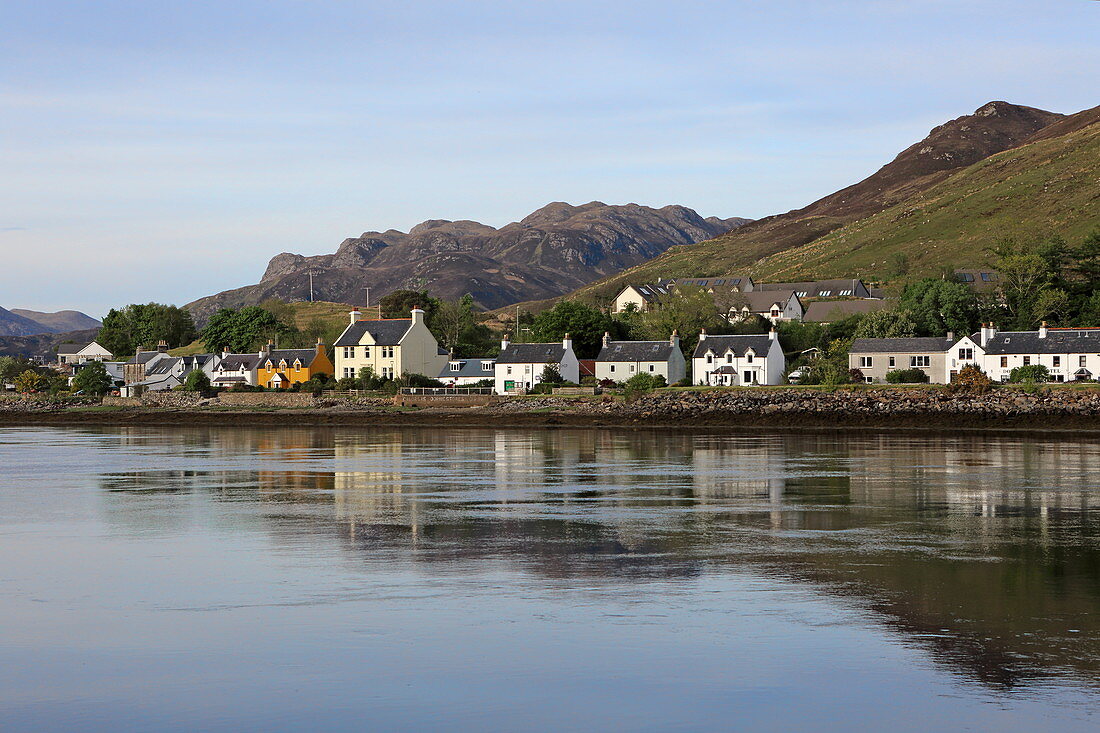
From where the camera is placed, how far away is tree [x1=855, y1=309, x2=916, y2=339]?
9100cm

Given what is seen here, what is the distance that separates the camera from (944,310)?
299ft

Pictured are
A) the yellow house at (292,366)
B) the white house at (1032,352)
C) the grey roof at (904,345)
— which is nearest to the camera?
the white house at (1032,352)

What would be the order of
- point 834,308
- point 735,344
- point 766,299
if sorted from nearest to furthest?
point 735,344, point 834,308, point 766,299

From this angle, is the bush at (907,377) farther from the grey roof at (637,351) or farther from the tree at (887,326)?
the grey roof at (637,351)

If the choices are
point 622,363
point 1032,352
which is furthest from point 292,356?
point 1032,352

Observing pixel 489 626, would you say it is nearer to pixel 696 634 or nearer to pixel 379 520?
pixel 696 634

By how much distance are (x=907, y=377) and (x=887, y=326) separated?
1213 centimetres

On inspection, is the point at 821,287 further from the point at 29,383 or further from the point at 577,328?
the point at 29,383

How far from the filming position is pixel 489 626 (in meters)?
14.8

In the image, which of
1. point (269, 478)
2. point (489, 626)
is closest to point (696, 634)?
point (489, 626)

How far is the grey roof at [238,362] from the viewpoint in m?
105

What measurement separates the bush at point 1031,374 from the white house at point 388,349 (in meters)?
48.3

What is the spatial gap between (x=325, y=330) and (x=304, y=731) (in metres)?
118

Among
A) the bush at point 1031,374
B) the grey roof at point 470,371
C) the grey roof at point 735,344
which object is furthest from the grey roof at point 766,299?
the bush at point 1031,374
